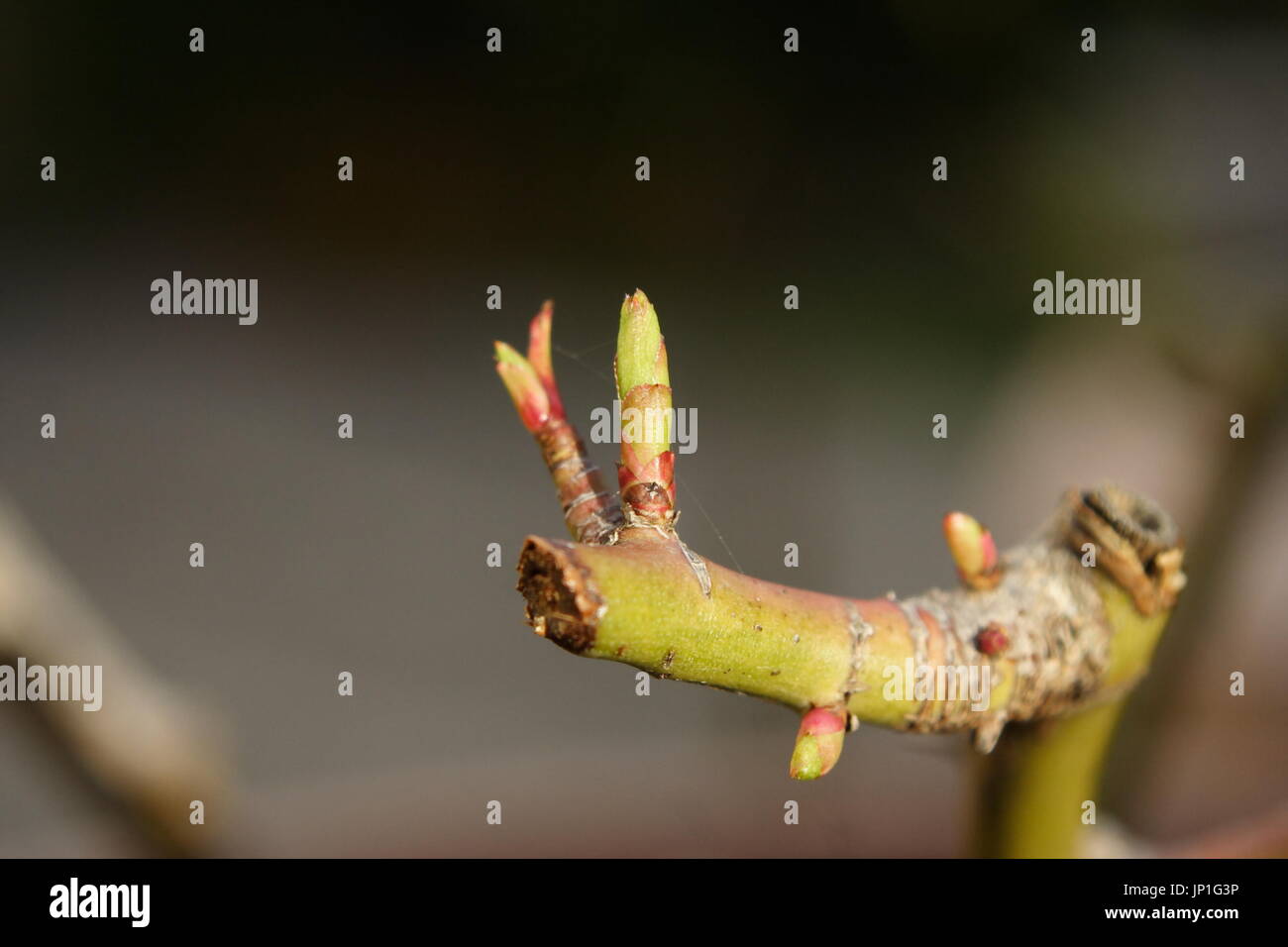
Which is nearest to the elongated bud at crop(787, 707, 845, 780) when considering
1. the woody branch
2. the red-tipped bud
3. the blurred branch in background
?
the woody branch

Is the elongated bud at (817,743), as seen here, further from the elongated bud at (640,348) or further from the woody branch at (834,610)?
the elongated bud at (640,348)

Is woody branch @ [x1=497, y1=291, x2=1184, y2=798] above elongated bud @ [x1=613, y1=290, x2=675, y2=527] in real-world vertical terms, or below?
below

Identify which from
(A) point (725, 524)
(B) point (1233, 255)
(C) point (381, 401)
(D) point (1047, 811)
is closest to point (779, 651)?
(D) point (1047, 811)

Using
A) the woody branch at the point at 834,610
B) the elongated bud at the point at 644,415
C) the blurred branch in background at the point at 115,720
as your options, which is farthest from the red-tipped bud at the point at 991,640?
the blurred branch in background at the point at 115,720

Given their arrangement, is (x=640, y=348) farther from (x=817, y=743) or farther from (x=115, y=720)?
(x=115, y=720)

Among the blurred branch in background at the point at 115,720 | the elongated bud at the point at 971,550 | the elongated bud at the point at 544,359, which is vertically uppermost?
the elongated bud at the point at 544,359

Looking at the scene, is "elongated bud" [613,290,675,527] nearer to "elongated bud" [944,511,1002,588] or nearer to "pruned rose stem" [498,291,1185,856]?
"pruned rose stem" [498,291,1185,856]

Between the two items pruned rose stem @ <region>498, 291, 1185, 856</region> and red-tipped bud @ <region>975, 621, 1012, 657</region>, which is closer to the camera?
pruned rose stem @ <region>498, 291, 1185, 856</region>

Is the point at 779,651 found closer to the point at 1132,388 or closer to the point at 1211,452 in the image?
the point at 1211,452
